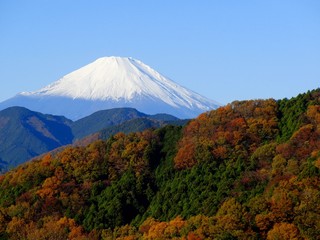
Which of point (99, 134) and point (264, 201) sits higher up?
point (99, 134)

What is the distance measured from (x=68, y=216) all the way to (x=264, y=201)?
650 inches

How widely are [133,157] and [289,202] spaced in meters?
20.1

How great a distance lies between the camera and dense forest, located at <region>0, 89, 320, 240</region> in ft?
136

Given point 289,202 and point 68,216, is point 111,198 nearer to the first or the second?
point 68,216

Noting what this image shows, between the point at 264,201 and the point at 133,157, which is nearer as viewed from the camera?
the point at 264,201

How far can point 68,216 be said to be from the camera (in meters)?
52.8

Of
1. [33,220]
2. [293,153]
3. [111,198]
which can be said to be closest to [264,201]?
[293,153]

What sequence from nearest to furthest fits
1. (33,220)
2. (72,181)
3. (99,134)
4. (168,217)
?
(168,217)
(33,220)
(72,181)
(99,134)

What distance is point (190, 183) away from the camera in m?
52.3

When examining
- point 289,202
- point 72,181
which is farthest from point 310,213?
point 72,181

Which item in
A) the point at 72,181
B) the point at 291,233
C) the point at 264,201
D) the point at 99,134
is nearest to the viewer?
the point at 291,233

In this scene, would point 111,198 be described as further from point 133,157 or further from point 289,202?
point 289,202

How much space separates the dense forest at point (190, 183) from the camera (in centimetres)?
→ 4144

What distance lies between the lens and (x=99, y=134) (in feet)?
544
